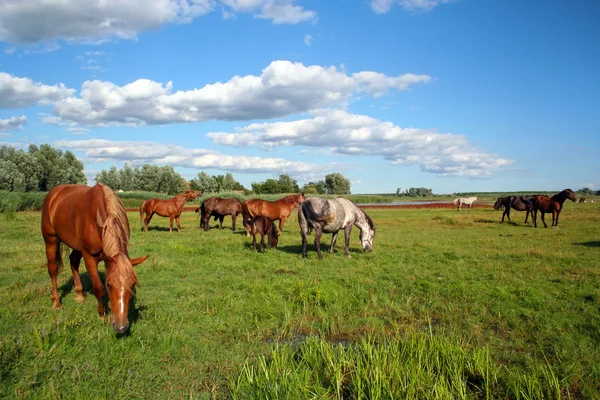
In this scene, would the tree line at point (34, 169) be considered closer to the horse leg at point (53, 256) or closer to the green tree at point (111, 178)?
the green tree at point (111, 178)

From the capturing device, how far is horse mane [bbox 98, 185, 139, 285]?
498 centimetres

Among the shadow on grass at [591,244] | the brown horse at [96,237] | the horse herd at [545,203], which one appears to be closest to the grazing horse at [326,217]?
the brown horse at [96,237]

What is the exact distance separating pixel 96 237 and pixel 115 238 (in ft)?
2.02

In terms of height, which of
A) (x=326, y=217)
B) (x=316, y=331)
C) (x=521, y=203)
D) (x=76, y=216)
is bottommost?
(x=316, y=331)

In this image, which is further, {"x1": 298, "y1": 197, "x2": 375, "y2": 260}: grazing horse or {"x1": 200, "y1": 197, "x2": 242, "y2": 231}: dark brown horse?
{"x1": 200, "y1": 197, "x2": 242, "y2": 231}: dark brown horse

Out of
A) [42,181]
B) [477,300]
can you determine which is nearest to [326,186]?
[42,181]

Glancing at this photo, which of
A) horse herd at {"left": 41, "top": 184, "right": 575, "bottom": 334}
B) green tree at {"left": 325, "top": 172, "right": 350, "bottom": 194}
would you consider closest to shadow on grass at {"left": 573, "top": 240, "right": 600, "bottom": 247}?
horse herd at {"left": 41, "top": 184, "right": 575, "bottom": 334}

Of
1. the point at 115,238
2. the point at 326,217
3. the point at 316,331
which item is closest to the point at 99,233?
the point at 115,238

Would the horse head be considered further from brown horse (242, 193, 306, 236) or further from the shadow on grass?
the shadow on grass

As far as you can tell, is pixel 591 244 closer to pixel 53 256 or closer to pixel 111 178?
pixel 53 256

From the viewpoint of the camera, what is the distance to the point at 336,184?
89.2m

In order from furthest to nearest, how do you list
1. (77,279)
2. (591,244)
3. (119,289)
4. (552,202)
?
(552,202), (591,244), (77,279), (119,289)

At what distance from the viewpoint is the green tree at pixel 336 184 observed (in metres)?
89.2

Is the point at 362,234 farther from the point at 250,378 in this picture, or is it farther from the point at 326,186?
the point at 326,186
